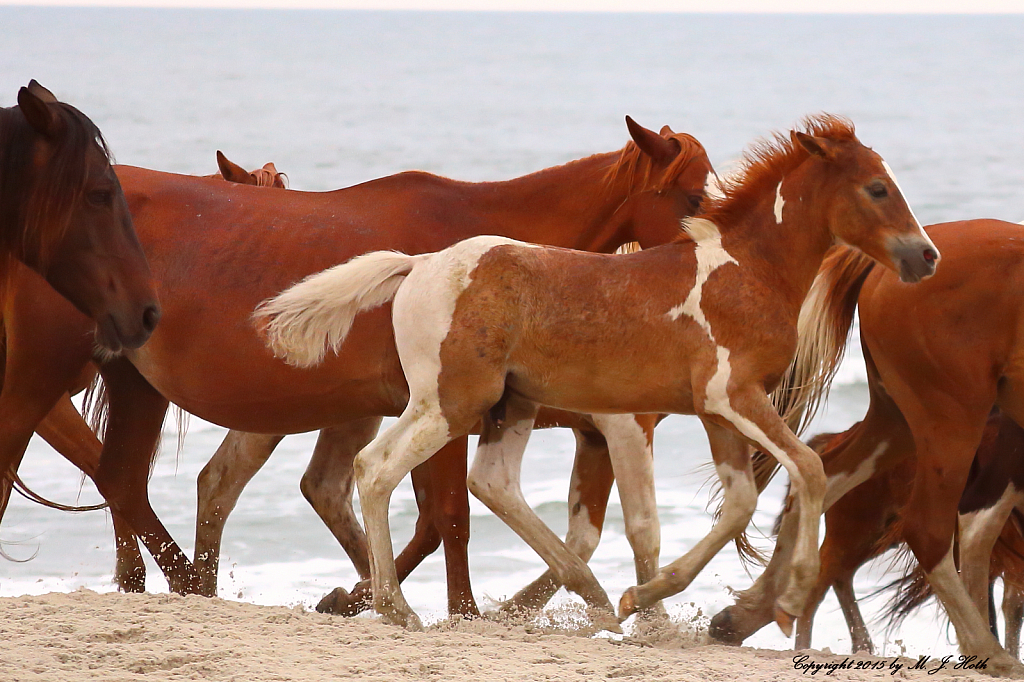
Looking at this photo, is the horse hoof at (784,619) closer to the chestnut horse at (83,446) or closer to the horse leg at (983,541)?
the horse leg at (983,541)

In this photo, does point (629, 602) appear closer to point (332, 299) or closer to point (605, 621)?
point (605, 621)

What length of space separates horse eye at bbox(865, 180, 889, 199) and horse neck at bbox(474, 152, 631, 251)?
119cm

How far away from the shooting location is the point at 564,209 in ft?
16.4

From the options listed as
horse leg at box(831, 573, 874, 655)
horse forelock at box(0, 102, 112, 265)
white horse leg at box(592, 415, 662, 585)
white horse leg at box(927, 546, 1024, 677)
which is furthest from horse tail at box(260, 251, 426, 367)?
horse leg at box(831, 573, 874, 655)

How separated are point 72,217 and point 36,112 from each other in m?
0.34

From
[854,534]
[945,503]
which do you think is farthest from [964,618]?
[854,534]

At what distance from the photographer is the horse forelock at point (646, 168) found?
4820 mm

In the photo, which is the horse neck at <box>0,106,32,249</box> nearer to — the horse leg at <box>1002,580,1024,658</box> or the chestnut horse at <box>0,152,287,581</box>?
the chestnut horse at <box>0,152,287,581</box>

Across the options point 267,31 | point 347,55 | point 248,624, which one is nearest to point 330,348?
point 248,624

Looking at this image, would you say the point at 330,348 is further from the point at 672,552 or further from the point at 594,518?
the point at 672,552

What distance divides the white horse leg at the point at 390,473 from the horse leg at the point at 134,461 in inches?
47.8

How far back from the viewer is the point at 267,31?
8206 centimetres

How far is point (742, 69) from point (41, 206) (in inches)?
2110

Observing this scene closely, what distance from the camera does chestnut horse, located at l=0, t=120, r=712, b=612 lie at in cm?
470
